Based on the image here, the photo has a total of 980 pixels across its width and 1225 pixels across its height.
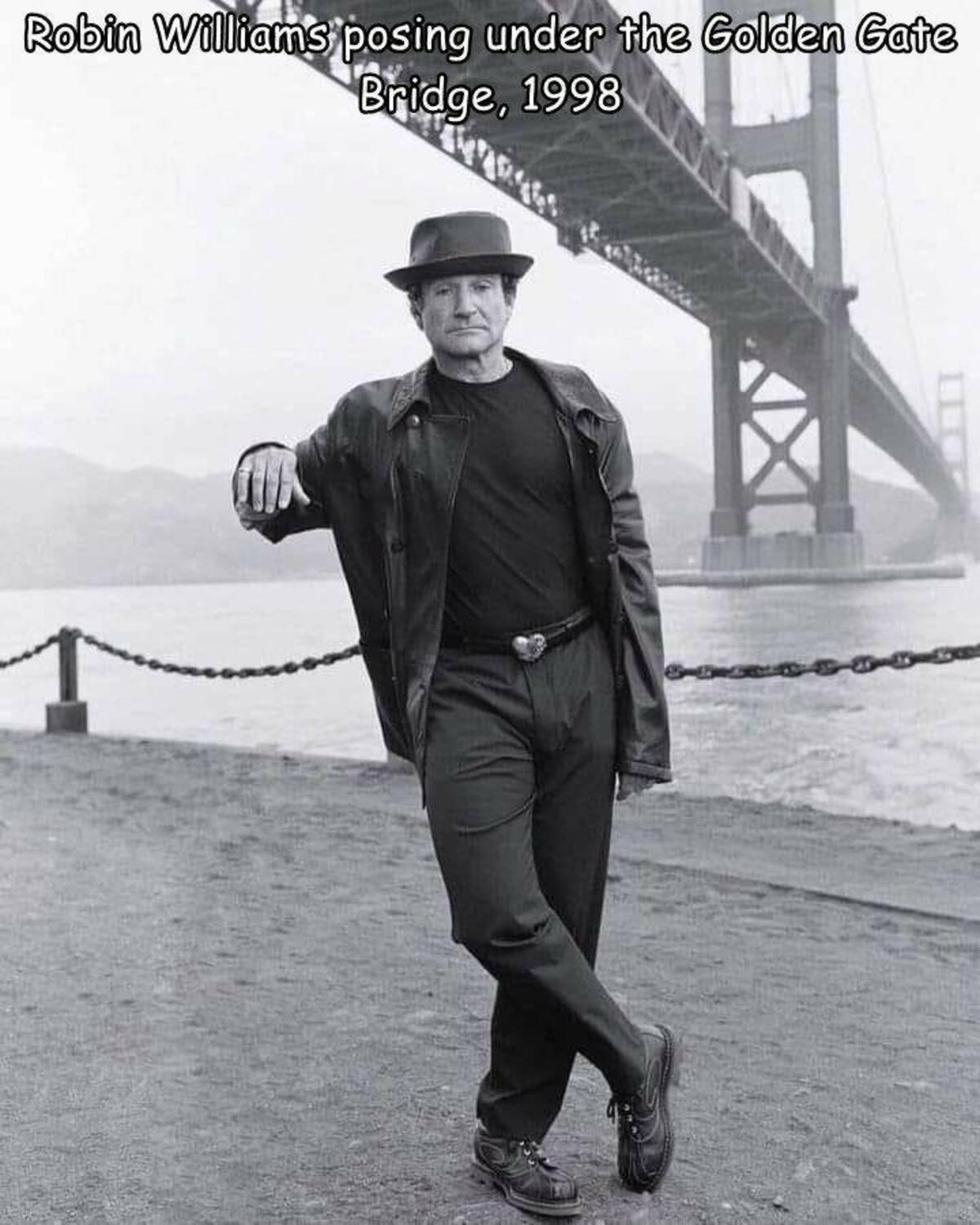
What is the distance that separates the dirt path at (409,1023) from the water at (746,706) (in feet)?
6.68

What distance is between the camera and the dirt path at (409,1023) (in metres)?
2.06

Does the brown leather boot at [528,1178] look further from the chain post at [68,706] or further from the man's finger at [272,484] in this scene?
the chain post at [68,706]

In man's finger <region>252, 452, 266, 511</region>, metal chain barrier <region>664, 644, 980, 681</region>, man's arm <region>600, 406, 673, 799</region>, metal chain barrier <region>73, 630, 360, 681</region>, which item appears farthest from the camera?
metal chain barrier <region>73, 630, 360, 681</region>

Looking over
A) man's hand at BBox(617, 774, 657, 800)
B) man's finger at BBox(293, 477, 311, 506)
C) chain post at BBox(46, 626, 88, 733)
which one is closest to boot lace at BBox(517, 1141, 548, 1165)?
man's hand at BBox(617, 774, 657, 800)

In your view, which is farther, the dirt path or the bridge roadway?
the bridge roadway

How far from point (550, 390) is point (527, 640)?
1.13 ft

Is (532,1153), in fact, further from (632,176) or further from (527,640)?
(632,176)

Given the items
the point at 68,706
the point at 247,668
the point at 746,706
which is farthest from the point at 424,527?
the point at 746,706

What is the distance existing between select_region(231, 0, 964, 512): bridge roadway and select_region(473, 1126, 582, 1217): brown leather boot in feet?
46.1

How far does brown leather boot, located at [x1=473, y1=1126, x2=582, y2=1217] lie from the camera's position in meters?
1.98

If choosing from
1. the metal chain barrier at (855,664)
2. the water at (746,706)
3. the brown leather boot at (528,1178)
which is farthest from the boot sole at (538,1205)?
the water at (746,706)

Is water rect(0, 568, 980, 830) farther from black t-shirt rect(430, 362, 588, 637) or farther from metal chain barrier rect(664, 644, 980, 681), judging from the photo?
black t-shirt rect(430, 362, 588, 637)

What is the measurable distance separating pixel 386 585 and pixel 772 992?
1.50 metres

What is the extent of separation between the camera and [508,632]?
6.39 ft
